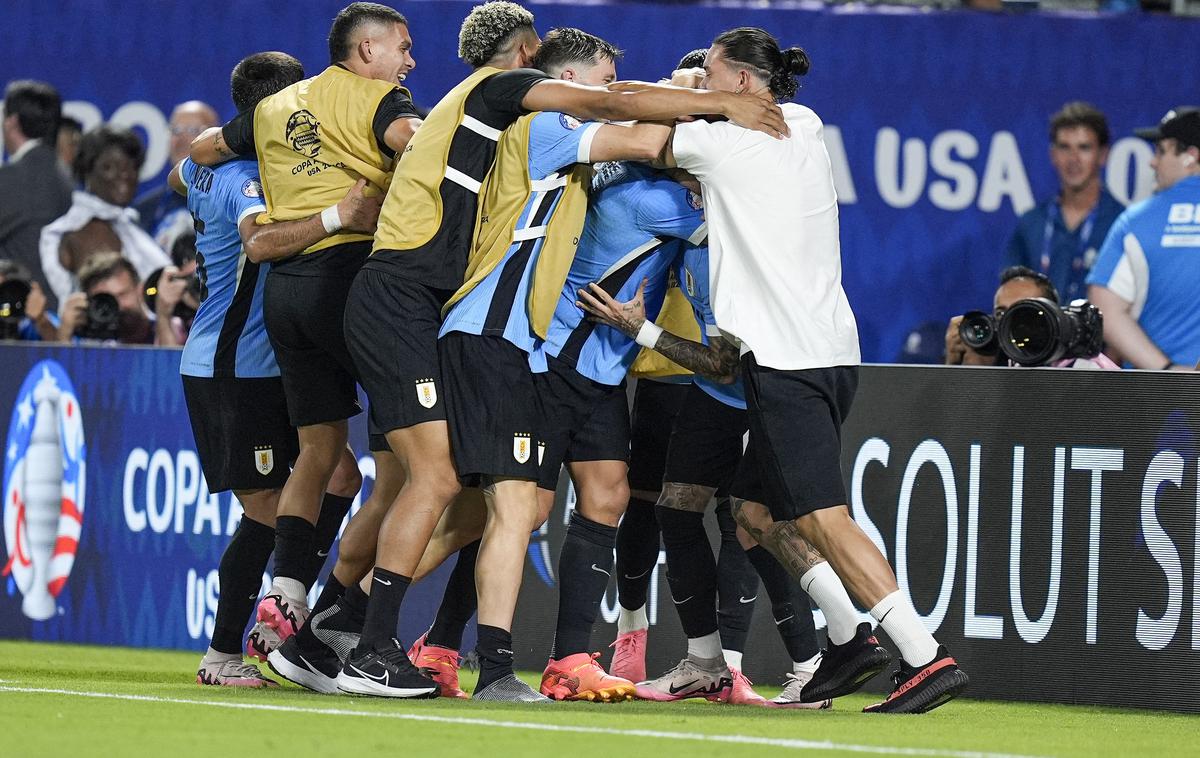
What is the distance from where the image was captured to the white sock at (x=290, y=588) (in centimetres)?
682

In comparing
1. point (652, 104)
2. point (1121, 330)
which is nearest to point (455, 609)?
point (652, 104)

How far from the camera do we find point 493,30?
21.3 ft

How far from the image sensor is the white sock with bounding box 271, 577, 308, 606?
682cm

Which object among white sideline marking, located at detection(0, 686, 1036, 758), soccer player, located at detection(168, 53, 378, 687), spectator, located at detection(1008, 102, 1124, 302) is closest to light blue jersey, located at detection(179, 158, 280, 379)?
soccer player, located at detection(168, 53, 378, 687)

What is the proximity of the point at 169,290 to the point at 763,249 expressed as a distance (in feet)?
13.8

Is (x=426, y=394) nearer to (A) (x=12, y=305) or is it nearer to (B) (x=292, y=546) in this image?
(B) (x=292, y=546)

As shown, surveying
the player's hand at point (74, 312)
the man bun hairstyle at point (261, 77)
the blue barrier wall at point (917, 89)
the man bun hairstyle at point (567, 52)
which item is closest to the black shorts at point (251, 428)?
the man bun hairstyle at point (261, 77)

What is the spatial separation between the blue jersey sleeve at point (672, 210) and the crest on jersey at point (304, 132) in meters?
1.17

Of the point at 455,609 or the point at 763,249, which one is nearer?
the point at 763,249

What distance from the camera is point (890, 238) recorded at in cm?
1080

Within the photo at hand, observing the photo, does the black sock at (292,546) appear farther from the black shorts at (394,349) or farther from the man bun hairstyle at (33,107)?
the man bun hairstyle at (33,107)

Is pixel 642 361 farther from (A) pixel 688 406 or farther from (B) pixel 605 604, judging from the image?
(B) pixel 605 604

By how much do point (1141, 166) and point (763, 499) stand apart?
17.6 feet

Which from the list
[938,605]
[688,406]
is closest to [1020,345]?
[938,605]
